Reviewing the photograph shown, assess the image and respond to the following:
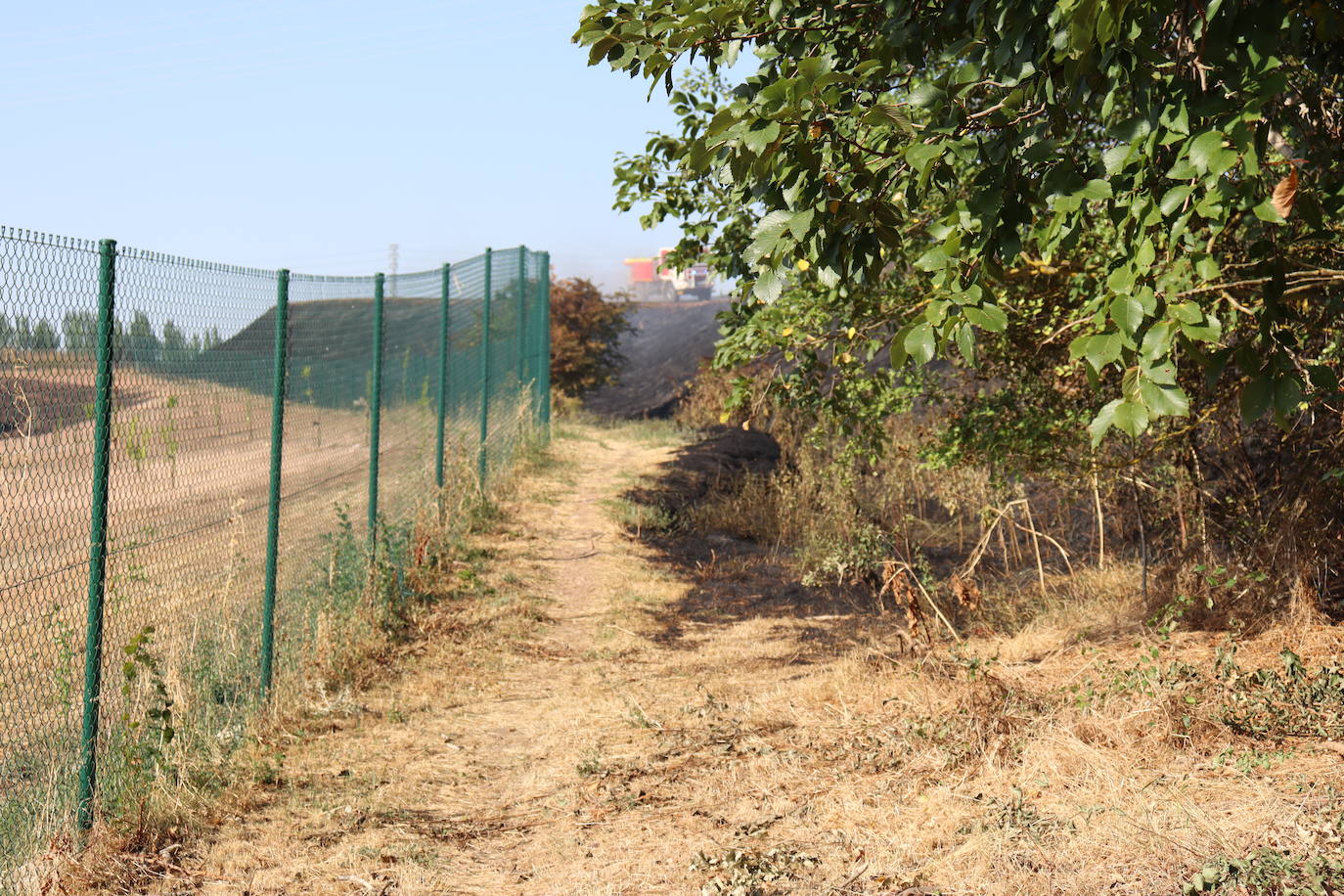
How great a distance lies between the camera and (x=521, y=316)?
14.0 m

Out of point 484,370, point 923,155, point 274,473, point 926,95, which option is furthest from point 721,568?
point 923,155

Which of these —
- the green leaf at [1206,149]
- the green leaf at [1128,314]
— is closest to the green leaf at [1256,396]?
the green leaf at [1128,314]

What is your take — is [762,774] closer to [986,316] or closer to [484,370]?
[986,316]

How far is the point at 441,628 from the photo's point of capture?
291 inches

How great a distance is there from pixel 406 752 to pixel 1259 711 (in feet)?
12.4

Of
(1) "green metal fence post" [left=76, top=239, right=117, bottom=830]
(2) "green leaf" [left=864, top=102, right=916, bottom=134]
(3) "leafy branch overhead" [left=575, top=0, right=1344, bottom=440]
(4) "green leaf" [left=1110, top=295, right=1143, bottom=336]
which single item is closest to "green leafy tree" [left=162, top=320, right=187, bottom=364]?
(1) "green metal fence post" [left=76, top=239, right=117, bottom=830]

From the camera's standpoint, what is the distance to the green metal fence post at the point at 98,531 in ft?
13.5

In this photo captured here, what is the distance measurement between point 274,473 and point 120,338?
1595mm

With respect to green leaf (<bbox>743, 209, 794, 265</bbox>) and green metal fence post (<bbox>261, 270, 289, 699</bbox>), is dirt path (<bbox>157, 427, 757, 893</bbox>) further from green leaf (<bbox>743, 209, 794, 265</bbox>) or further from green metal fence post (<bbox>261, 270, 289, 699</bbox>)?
green leaf (<bbox>743, 209, 794, 265</bbox>)

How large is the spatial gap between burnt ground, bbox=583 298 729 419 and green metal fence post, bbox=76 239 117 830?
16258mm

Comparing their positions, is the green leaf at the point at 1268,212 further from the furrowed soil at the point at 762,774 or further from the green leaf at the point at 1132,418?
the furrowed soil at the point at 762,774

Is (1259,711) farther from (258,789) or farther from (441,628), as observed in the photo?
(441,628)

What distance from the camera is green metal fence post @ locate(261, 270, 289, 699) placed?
577 cm

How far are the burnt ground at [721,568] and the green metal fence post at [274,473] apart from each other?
2.68 meters
